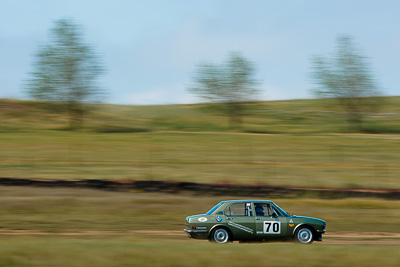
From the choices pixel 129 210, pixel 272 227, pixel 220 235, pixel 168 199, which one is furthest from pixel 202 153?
pixel 220 235

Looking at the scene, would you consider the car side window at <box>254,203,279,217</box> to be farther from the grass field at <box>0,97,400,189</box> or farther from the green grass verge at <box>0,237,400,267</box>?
the grass field at <box>0,97,400,189</box>

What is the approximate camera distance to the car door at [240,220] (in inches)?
497

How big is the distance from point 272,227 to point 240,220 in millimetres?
777

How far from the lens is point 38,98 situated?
53.0 m

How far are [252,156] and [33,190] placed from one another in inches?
668

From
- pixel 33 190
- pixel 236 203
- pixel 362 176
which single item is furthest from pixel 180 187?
pixel 362 176

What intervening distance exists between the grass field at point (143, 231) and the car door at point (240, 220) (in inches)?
36.0

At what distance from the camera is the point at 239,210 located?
42.1ft

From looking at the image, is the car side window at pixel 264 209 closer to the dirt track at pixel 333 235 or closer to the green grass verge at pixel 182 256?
the dirt track at pixel 333 235

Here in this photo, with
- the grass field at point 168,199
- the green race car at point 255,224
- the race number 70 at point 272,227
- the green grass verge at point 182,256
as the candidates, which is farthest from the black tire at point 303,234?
the green grass verge at point 182,256

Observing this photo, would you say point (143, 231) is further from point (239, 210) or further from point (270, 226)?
point (270, 226)

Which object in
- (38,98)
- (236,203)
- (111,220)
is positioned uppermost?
(38,98)

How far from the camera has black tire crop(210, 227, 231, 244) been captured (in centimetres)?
1252

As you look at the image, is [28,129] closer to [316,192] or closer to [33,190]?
[33,190]
